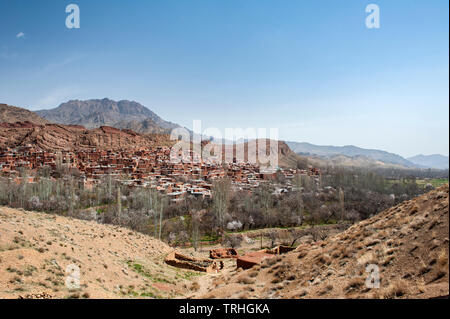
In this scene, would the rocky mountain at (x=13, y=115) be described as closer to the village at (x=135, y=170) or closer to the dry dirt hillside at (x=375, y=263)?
the village at (x=135, y=170)

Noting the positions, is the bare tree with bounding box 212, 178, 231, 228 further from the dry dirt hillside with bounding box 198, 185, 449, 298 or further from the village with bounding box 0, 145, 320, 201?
the dry dirt hillside with bounding box 198, 185, 449, 298

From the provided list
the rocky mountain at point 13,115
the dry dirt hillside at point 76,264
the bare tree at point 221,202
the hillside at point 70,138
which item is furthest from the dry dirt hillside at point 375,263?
the hillside at point 70,138

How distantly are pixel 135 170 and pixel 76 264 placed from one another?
55439mm

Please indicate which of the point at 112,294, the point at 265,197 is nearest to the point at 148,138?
the point at 265,197

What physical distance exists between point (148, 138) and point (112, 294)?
10235 cm

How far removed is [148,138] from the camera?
106m

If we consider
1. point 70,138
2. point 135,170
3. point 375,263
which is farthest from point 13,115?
point 375,263

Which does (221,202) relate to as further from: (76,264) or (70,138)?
(70,138)

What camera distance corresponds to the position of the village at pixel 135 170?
49750 mm

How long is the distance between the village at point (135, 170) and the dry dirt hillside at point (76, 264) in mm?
28420

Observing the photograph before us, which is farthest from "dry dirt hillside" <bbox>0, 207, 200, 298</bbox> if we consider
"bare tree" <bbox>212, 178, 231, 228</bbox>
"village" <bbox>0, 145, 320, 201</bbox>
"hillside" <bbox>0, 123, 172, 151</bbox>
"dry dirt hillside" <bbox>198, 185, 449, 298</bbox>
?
"hillside" <bbox>0, 123, 172, 151</bbox>

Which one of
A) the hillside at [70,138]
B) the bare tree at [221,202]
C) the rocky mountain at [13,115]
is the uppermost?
the rocky mountain at [13,115]

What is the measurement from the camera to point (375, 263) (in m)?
6.30
